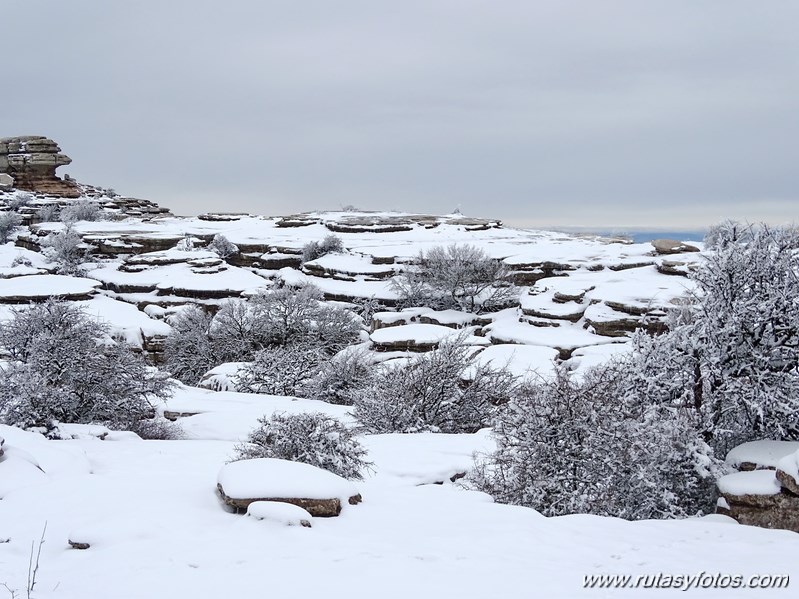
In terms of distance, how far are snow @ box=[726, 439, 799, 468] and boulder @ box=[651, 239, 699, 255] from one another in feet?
89.5

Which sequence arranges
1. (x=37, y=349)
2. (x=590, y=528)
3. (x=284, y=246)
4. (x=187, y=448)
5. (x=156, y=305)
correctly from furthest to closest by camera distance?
1. (x=284, y=246)
2. (x=156, y=305)
3. (x=37, y=349)
4. (x=187, y=448)
5. (x=590, y=528)

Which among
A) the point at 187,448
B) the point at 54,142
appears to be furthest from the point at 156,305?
the point at 54,142

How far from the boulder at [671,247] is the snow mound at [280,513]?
31874 mm

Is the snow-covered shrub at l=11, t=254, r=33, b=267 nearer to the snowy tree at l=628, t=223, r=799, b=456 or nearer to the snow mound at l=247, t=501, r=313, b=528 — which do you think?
the snow mound at l=247, t=501, r=313, b=528

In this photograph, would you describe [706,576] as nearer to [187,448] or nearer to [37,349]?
[187,448]

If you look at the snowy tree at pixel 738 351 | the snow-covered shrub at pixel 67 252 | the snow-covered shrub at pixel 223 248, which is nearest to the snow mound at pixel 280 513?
the snowy tree at pixel 738 351

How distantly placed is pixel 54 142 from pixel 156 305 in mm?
48172

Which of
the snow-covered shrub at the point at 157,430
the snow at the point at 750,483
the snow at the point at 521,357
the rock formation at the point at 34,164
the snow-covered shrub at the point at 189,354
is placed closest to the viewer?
the snow at the point at 750,483

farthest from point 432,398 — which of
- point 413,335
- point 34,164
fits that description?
point 34,164

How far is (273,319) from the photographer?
24.9 m

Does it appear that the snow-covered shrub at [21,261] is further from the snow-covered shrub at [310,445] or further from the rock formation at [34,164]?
the snow-covered shrub at [310,445]

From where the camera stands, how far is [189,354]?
972 inches

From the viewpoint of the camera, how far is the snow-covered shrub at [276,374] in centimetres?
1841

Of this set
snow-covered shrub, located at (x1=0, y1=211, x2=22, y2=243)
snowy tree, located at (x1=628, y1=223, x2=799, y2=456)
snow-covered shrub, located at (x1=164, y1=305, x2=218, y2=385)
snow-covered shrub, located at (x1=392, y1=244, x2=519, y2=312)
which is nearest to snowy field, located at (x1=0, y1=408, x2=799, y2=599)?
snowy tree, located at (x1=628, y1=223, x2=799, y2=456)
